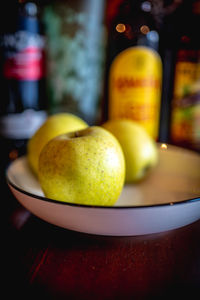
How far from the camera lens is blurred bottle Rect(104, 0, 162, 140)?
710 mm

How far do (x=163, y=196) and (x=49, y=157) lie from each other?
0.20 meters

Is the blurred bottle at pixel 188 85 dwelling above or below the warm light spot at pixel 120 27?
below

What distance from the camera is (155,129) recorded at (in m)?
0.80

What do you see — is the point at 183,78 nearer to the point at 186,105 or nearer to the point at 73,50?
the point at 186,105

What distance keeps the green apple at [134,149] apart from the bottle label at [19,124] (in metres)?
0.30

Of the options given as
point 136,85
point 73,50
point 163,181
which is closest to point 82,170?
point 163,181

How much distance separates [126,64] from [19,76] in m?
0.25

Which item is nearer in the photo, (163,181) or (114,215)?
(114,215)

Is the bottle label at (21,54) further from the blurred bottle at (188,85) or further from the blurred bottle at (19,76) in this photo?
the blurred bottle at (188,85)

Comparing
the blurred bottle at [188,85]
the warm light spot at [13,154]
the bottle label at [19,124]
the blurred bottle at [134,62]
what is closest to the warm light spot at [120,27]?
the blurred bottle at [134,62]

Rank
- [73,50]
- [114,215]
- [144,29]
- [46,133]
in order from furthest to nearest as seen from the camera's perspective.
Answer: [73,50] < [144,29] < [46,133] < [114,215]

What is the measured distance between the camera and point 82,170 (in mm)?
361

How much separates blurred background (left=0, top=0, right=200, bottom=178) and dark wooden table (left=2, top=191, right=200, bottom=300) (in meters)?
0.39

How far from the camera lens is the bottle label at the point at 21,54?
71cm
